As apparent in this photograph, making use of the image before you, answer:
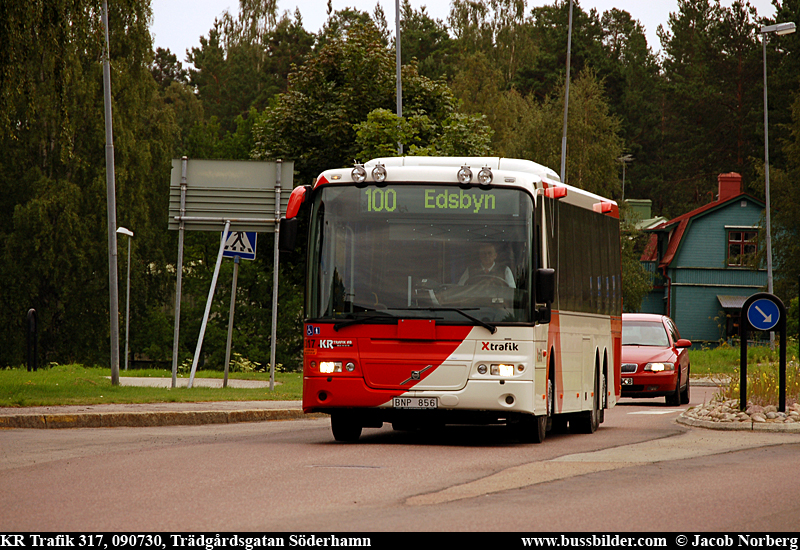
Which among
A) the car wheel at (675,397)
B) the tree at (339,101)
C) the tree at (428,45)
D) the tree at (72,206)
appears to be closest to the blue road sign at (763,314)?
the car wheel at (675,397)

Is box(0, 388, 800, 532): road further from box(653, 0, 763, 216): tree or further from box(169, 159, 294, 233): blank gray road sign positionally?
box(653, 0, 763, 216): tree

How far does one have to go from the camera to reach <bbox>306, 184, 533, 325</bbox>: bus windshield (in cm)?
1422

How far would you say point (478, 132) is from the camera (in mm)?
44344

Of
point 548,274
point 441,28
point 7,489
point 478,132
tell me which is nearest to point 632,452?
point 548,274

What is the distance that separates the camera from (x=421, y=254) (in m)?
14.3

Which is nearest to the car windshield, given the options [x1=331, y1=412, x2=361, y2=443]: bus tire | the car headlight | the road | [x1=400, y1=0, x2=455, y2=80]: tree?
the car headlight

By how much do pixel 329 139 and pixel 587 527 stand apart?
125ft

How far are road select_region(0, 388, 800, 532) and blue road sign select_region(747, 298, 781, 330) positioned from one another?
2.27 m

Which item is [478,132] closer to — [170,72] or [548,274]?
[548,274]

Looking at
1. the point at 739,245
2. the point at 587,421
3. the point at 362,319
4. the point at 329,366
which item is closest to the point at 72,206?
the point at 587,421

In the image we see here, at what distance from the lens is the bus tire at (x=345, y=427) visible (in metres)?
15.0

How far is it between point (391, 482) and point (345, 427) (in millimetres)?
4772

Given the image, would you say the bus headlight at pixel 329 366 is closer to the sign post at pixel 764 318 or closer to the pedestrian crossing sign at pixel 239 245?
the sign post at pixel 764 318
